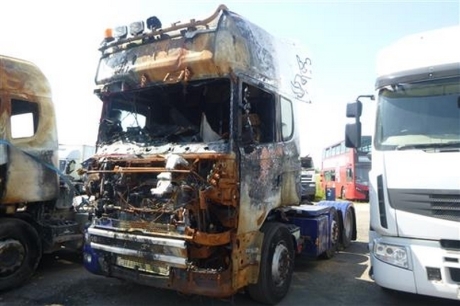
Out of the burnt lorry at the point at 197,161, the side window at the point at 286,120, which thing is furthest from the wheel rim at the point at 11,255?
the side window at the point at 286,120

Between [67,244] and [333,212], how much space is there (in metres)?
5.24

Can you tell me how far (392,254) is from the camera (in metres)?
4.68

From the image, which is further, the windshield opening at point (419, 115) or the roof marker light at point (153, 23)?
the roof marker light at point (153, 23)

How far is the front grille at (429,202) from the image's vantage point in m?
4.38

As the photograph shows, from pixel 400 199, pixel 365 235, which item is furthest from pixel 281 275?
pixel 365 235

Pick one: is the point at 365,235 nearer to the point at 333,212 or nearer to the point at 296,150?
the point at 333,212

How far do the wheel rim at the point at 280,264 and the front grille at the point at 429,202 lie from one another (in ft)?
5.19

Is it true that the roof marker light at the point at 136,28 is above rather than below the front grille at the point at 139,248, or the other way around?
above

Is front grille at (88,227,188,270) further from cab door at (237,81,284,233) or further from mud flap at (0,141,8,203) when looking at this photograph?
mud flap at (0,141,8,203)

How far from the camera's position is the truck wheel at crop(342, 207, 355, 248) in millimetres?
9156

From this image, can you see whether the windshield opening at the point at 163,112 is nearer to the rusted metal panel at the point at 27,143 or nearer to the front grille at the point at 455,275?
the rusted metal panel at the point at 27,143

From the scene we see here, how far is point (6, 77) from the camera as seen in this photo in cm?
634

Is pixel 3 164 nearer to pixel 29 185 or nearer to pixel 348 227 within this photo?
pixel 29 185

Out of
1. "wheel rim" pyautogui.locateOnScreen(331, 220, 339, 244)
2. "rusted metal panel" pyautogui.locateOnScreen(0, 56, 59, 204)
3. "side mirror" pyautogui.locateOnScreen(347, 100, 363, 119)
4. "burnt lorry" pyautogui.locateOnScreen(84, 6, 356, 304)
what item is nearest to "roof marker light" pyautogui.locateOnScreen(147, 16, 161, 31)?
"burnt lorry" pyautogui.locateOnScreen(84, 6, 356, 304)
